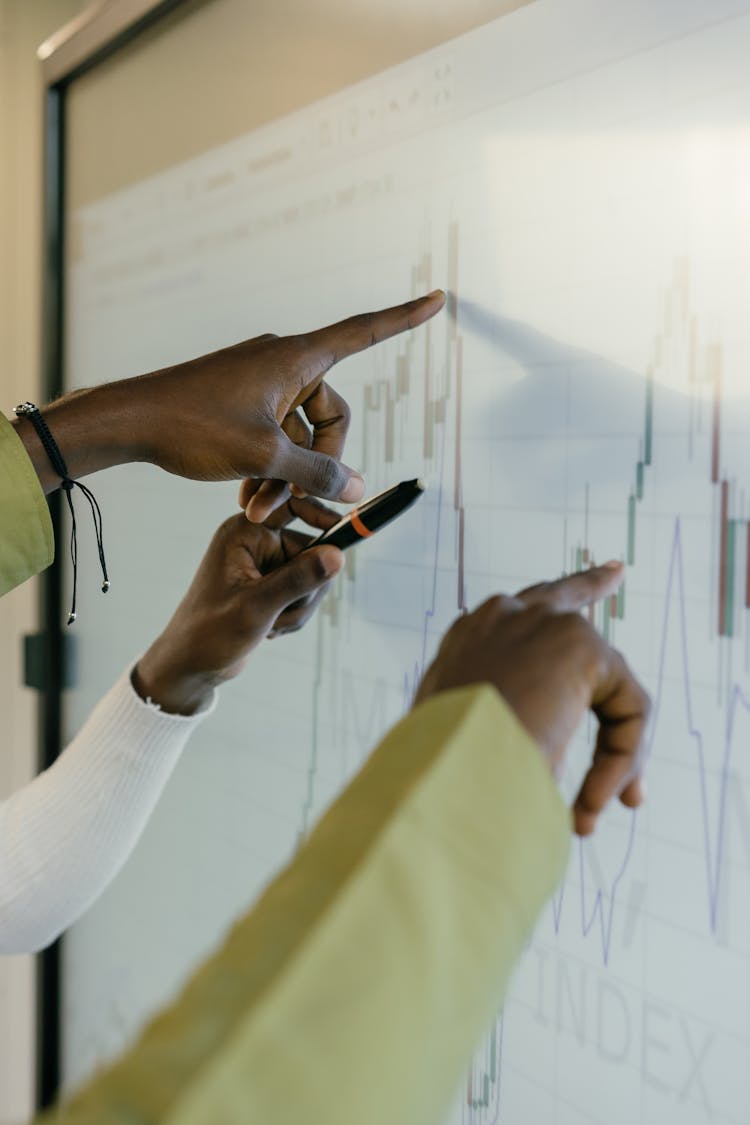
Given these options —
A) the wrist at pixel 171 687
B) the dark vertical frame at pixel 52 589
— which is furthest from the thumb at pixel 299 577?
the dark vertical frame at pixel 52 589

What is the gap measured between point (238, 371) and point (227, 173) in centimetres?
39

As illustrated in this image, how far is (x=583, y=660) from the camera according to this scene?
0.39 m

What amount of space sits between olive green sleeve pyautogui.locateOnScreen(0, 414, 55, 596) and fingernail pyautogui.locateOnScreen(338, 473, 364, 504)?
0.19m

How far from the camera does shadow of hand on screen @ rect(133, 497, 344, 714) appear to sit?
69 cm

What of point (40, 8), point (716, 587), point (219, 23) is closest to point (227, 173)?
point (219, 23)

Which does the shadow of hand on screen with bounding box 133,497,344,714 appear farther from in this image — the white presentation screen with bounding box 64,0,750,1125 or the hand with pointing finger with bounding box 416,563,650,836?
the hand with pointing finger with bounding box 416,563,650,836

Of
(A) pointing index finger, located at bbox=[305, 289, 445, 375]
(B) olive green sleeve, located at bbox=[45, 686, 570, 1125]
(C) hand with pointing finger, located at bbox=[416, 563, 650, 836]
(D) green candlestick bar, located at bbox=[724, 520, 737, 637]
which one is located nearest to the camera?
(B) olive green sleeve, located at bbox=[45, 686, 570, 1125]

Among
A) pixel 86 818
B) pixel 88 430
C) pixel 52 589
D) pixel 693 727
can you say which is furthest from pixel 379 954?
pixel 52 589

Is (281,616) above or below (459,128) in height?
below

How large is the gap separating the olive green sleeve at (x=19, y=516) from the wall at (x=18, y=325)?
0.62 meters

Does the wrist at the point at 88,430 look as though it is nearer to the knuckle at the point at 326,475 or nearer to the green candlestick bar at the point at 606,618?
the knuckle at the point at 326,475

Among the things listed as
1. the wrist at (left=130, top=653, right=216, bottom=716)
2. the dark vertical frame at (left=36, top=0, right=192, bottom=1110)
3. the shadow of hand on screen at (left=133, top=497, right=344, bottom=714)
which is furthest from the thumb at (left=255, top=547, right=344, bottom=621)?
the dark vertical frame at (left=36, top=0, right=192, bottom=1110)

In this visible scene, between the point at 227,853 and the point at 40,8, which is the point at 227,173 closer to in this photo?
the point at 40,8

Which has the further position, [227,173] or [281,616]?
[227,173]
